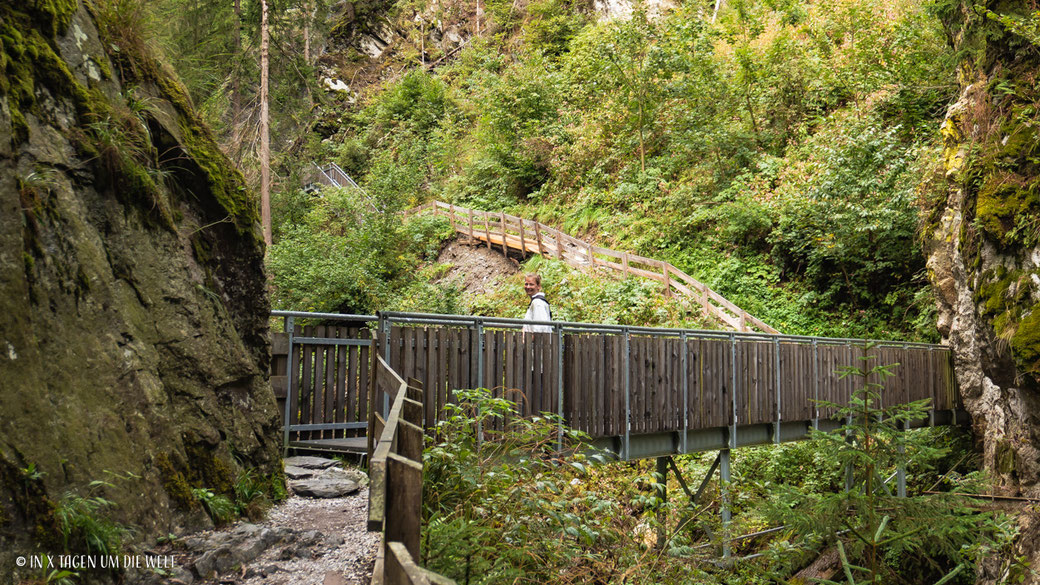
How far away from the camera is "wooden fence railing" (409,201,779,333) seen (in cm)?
1836

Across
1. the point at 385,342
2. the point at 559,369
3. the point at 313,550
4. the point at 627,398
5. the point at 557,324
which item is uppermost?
the point at 557,324

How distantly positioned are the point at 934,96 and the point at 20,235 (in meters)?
23.9

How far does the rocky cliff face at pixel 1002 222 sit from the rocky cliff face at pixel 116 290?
1068cm

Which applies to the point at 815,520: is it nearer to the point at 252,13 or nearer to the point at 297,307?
the point at 297,307

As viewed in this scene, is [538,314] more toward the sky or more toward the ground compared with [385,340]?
more toward the sky

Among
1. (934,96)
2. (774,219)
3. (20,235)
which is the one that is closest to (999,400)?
(774,219)

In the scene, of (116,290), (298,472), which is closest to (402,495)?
(116,290)

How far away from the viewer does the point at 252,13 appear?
19859 millimetres

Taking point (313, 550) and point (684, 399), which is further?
point (684, 399)

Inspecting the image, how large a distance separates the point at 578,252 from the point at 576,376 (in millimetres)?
14992

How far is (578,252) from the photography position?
22.9 metres

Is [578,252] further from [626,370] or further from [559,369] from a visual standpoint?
[559,369]

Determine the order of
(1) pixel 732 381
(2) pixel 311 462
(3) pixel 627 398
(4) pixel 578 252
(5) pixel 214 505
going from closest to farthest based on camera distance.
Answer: (5) pixel 214 505, (2) pixel 311 462, (3) pixel 627 398, (1) pixel 732 381, (4) pixel 578 252

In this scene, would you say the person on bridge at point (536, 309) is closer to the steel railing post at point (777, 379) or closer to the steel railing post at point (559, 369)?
the steel railing post at point (559, 369)
